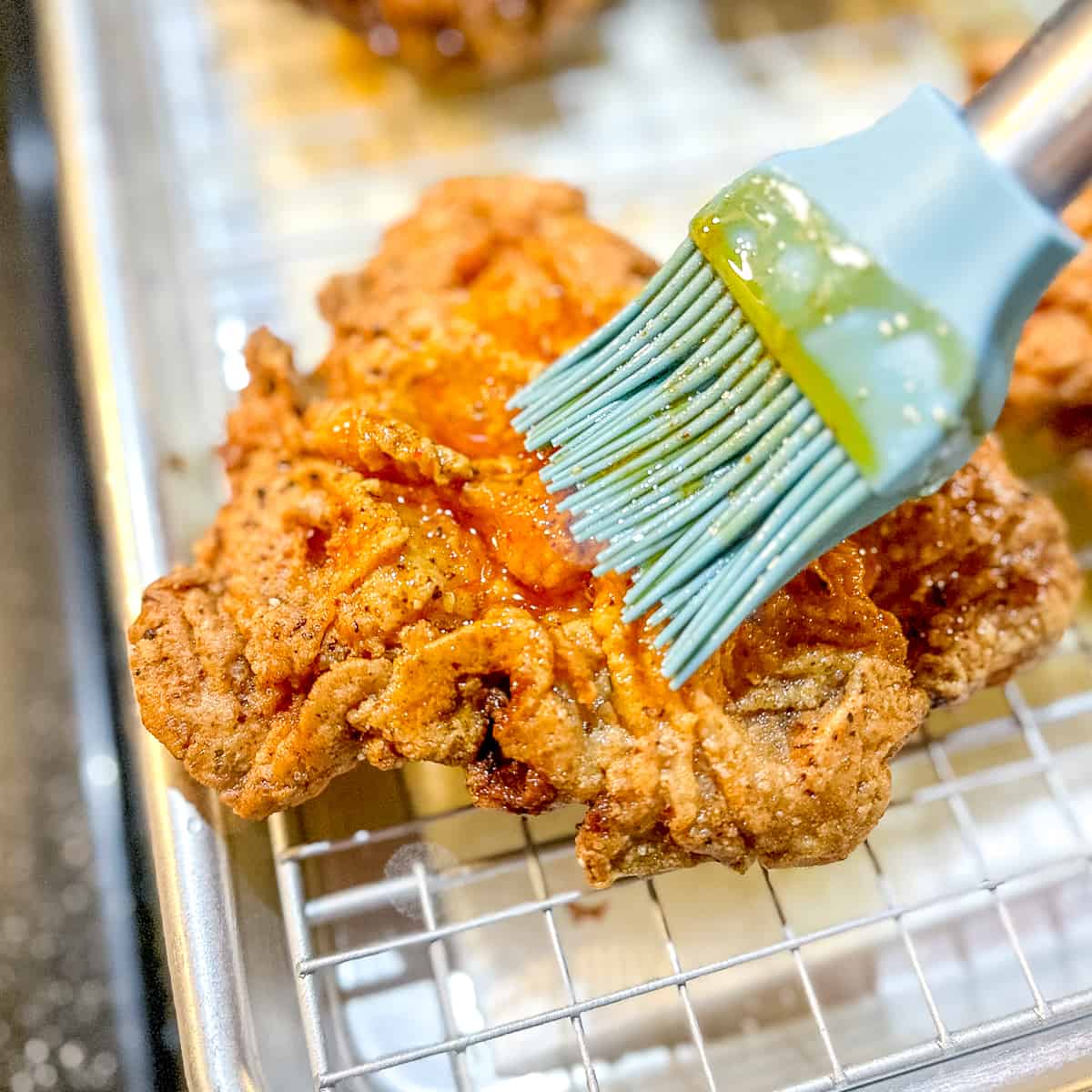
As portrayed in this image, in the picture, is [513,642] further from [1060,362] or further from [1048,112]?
[1060,362]

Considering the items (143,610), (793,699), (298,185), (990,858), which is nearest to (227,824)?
(143,610)

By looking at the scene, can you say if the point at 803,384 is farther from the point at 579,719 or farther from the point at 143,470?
the point at 143,470

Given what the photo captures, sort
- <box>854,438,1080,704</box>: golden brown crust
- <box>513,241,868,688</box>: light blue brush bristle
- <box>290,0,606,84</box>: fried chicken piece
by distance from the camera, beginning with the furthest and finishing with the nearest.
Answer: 1. <box>290,0,606,84</box>: fried chicken piece
2. <box>854,438,1080,704</box>: golden brown crust
3. <box>513,241,868,688</box>: light blue brush bristle

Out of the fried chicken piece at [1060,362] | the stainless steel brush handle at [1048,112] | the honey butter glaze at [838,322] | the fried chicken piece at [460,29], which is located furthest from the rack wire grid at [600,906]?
the stainless steel brush handle at [1048,112]

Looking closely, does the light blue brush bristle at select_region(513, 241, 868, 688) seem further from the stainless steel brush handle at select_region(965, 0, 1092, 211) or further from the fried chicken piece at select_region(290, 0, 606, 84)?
the fried chicken piece at select_region(290, 0, 606, 84)

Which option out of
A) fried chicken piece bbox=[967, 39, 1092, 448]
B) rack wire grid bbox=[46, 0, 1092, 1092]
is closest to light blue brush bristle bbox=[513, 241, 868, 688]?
rack wire grid bbox=[46, 0, 1092, 1092]

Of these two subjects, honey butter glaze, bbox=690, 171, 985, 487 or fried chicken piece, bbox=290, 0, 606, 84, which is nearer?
honey butter glaze, bbox=690, 171, 985, 487

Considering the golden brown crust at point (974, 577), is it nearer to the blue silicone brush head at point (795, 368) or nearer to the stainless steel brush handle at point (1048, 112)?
the blue silicone brush head at point (795, 368)

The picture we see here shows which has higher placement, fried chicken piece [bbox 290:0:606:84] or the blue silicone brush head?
fried chicken piece [bbox 290:0:606:84]
